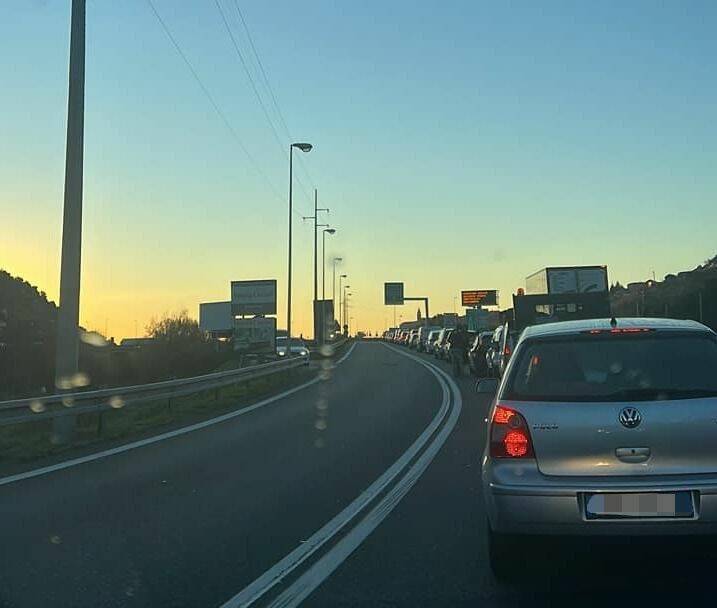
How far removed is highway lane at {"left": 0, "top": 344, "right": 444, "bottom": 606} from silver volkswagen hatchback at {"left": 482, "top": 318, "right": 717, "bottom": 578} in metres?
1.97

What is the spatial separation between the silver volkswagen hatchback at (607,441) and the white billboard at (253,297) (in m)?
35.0

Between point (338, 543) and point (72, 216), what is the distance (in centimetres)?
997

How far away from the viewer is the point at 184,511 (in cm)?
882

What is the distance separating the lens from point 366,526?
8008 millimetres

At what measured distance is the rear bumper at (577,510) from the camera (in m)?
5.46

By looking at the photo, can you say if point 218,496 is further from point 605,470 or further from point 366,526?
point 605,470

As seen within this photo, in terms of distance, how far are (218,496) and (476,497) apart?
8.82 ft

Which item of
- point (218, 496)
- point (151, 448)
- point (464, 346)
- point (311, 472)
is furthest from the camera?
point (464, 346)

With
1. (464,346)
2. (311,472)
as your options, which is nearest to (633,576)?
(311,472)

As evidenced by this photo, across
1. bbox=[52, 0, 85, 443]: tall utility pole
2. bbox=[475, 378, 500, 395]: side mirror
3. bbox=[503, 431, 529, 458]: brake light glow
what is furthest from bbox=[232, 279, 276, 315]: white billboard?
bbox=[503, 431, 529, 458]: brake light glow

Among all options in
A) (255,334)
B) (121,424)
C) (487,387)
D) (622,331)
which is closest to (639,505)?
(622,331)

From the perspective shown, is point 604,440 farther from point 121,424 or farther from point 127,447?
point 121,424

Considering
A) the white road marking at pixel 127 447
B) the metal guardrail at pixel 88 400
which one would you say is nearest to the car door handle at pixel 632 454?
the white road marking at pixel 127 447

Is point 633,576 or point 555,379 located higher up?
point 555,379
